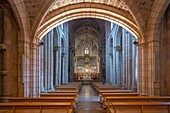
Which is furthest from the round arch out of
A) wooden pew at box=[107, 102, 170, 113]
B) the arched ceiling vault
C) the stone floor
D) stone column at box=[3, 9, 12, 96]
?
wooden pew at box=[107, 102, 170, 113]

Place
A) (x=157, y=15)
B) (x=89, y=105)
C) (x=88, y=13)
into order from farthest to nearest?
(x=88, y=13) → (x=89, y=105) → (x=157, y=15)

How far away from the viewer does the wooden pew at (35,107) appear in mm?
7574

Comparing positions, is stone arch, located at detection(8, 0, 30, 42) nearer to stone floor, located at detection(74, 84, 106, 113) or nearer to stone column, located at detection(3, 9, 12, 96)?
A: stone column, located at detection(3, 9, 12, 96)

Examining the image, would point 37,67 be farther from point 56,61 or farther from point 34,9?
point 56,61

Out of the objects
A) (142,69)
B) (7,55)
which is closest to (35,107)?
(7,55)

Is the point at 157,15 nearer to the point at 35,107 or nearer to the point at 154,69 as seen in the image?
the point at 154,69

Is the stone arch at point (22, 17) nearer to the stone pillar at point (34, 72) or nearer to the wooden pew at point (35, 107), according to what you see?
the stone pillar at point (34, 72)

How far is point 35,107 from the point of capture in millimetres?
8047

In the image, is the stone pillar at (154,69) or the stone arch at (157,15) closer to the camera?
the stone arch at (157,15)

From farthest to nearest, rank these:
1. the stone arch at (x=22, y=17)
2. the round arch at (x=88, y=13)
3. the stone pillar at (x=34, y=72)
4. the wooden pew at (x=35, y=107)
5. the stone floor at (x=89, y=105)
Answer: the round arch at (x=88, y=13), the stone pillar at (x=34, y=72), the stone floor at (x=89, y=105), the stone arch at (x=22, y=17), the wooden pew at (x=35, y=107)

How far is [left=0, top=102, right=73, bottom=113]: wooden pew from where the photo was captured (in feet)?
24.8

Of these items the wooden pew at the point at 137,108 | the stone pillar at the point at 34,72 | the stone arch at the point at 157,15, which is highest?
the stone arch at the point at 157,15

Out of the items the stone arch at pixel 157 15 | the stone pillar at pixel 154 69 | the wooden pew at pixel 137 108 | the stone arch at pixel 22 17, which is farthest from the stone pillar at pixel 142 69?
the stone arch at pixel 22 17

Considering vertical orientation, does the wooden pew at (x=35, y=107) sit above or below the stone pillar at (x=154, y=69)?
below
